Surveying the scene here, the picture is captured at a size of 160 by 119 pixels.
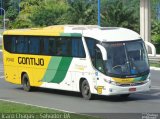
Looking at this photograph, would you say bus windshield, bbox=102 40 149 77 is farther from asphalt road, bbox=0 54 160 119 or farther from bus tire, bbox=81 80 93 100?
bus tire, bbox=81 80 93 100

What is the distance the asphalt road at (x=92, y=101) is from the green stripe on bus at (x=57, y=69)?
24.6 inches

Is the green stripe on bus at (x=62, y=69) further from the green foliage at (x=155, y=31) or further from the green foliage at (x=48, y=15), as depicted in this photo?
the green foliage at (x=48, y=15)

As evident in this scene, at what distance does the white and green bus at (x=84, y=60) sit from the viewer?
19.6 m

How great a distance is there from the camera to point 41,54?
23062 mm

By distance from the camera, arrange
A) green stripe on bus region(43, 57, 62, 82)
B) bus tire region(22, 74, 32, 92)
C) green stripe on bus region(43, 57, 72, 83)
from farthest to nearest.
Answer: bus tire region(22, 74, 32, 92)
green stripe on bus region(43, 57, 62, 82)
green stripe on bus region(43, 57, 72, 83)

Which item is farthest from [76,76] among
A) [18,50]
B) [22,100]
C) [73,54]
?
[18,50]

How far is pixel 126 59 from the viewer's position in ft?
64.8

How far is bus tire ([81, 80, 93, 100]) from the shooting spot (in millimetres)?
20328

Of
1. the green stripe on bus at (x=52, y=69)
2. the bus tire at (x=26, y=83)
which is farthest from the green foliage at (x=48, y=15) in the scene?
the green stripe on bus at (x=52, y=69)

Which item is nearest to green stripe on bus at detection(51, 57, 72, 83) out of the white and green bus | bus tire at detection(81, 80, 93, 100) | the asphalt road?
the white and green bus

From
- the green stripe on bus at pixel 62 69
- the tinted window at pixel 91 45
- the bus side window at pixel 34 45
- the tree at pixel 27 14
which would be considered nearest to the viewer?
the tinted window at pixel 91 45

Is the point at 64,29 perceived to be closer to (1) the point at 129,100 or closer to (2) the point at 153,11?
(1) the point at 129,100

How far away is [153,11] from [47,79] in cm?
5983

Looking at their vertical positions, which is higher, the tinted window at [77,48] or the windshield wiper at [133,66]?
the tinted window at [77,48]
